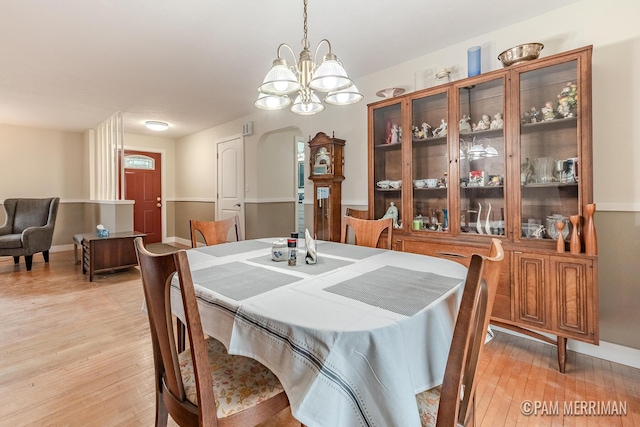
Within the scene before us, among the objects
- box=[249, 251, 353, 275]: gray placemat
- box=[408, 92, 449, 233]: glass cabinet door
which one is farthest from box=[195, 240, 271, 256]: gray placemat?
box=[408, 92, 449, 233]: glass cabinet door

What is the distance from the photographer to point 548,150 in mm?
2084

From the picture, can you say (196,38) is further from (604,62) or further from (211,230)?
(604,62)

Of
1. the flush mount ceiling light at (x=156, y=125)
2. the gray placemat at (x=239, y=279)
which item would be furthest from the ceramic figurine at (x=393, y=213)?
the flush mount ceiling light at (x=156, y=125)

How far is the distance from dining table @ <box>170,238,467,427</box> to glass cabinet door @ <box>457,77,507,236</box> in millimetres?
1128

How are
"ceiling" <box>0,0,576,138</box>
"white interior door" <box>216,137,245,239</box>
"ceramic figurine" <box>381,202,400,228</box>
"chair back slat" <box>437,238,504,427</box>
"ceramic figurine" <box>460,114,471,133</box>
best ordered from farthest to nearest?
"white interior door" <box>216,137,245,239</box> < "ceramic figurine" <box>381,202,400,228</box> < "ceramic figurine" <box>460,114,471,133</box> < "ceiling" <box>0,0,576,138</box> < "chair back slat" <box>437,238,504,427</box>

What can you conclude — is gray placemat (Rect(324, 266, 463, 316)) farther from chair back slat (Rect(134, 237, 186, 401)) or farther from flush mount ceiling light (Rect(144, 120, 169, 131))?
flush mount ceiling light (Rect(144, 120, 169, 131))

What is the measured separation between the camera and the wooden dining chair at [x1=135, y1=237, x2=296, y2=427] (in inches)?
32.9

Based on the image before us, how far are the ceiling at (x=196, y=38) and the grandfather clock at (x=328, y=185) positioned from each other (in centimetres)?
82

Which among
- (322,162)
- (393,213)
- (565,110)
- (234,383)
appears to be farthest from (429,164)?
(234,383)

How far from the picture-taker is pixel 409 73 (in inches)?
118

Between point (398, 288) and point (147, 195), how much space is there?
6.67 meters

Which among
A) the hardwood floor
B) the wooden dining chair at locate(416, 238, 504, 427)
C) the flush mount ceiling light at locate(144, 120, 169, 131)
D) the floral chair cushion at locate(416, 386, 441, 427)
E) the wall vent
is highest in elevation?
the flush mount ceiling light at locate(144, 120, 169, 131)

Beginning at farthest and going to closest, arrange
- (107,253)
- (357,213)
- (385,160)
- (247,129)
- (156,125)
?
(156,125)
(247,129)
(107,253)
(357,213)
(385,160)

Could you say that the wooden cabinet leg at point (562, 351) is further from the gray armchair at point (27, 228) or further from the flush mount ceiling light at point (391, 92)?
the gray armchair at point (27, 228)
